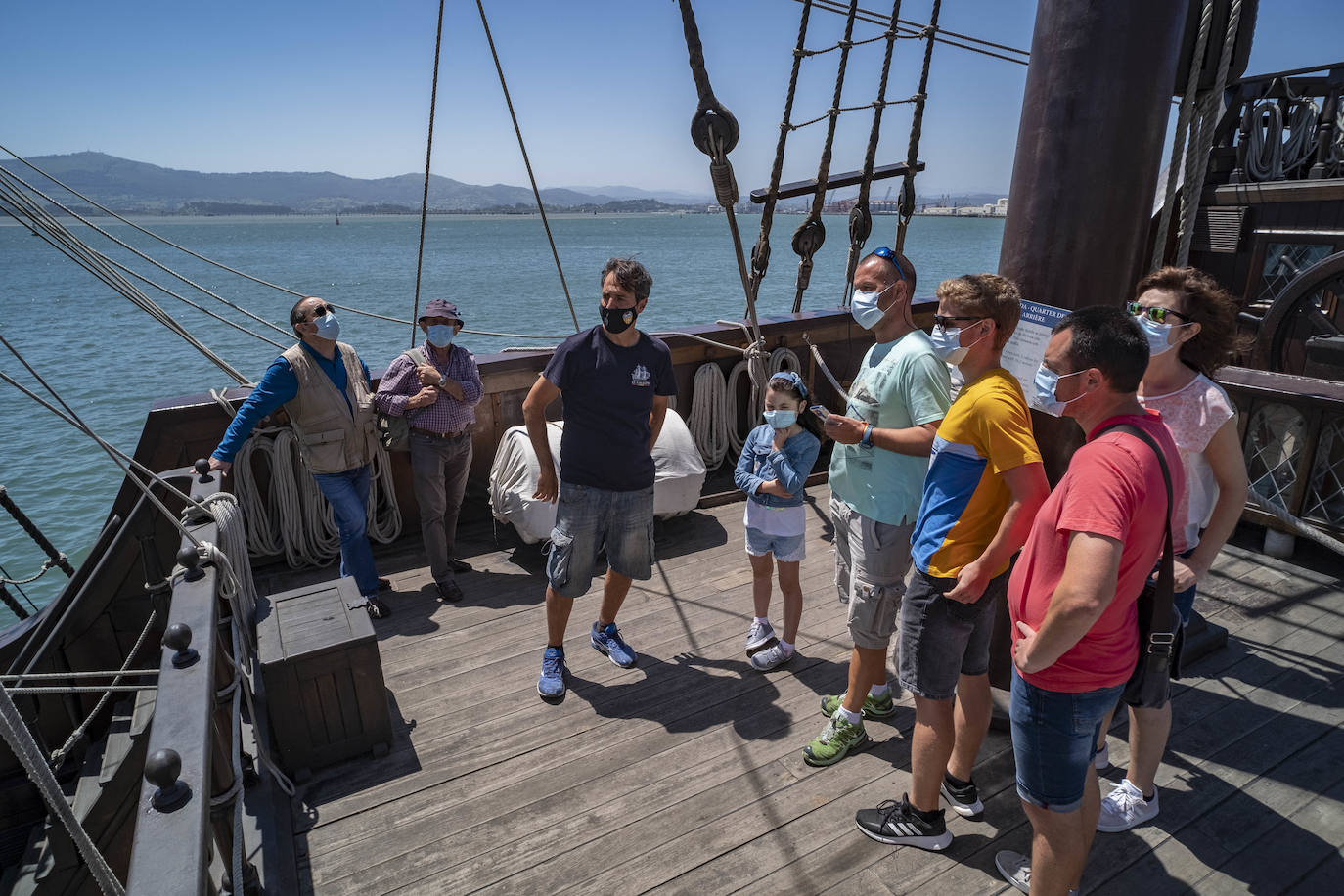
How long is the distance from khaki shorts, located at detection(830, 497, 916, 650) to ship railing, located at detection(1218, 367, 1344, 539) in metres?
2.55

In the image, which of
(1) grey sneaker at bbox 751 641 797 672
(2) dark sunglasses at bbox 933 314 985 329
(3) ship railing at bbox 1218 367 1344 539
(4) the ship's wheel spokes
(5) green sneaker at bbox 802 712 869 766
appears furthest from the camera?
(4) the ship's wheel spokes

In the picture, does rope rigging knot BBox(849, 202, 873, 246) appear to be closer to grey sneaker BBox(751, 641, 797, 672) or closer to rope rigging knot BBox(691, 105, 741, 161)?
rope rigging knot BBox(691, 105, 741, 161)

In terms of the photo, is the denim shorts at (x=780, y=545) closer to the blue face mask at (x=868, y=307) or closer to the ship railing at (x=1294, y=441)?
the blue face mask at (x=868, y=307)

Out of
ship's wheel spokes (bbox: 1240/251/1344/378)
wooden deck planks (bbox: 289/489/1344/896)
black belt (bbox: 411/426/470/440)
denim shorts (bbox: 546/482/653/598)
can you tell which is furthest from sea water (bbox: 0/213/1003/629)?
wooden deck planks (bbox: 289/489/1344/896)

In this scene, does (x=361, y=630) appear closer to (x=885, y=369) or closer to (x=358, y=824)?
(x=358, y=824)

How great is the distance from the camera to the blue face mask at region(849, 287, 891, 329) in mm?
2420

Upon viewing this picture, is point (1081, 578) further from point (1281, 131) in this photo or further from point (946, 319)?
point (1281, 131)

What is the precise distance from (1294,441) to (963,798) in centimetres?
309

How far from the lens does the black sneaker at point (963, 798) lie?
2.34 metres

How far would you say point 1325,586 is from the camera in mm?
3748

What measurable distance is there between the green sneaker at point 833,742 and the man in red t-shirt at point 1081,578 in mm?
823

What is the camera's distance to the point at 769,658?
3.15m

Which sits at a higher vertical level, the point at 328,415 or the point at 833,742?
the point at 328,415

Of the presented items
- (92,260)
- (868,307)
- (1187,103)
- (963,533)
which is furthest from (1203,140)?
(92,260)
